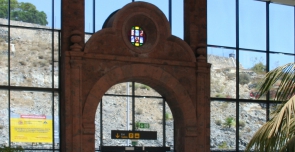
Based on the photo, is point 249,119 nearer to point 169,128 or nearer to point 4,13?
point 169,128

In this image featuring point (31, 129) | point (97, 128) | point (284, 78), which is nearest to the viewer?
point (284, 78)

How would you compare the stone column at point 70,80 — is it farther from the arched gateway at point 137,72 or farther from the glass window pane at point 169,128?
the glass window pane at point 169,128

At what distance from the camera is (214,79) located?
96.6 ft

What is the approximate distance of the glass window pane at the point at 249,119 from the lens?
96.7ft

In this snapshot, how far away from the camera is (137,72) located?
84.3 ft

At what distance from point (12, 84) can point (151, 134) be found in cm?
545

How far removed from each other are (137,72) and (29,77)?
378 cm

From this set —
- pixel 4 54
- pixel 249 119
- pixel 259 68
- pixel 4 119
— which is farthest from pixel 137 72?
pixel 259 68

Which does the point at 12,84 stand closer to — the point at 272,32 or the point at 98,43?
the point at 98,43

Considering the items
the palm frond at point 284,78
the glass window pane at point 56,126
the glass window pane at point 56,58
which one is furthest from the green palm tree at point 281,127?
the glass window pane at point 56,58

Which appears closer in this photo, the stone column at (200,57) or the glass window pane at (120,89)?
the stone column at (200,57)

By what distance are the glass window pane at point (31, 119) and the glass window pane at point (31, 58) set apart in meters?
0.48

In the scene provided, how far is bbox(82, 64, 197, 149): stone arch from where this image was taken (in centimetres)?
2475

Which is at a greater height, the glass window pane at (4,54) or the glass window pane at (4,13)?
the glass window pane at (4,13)
